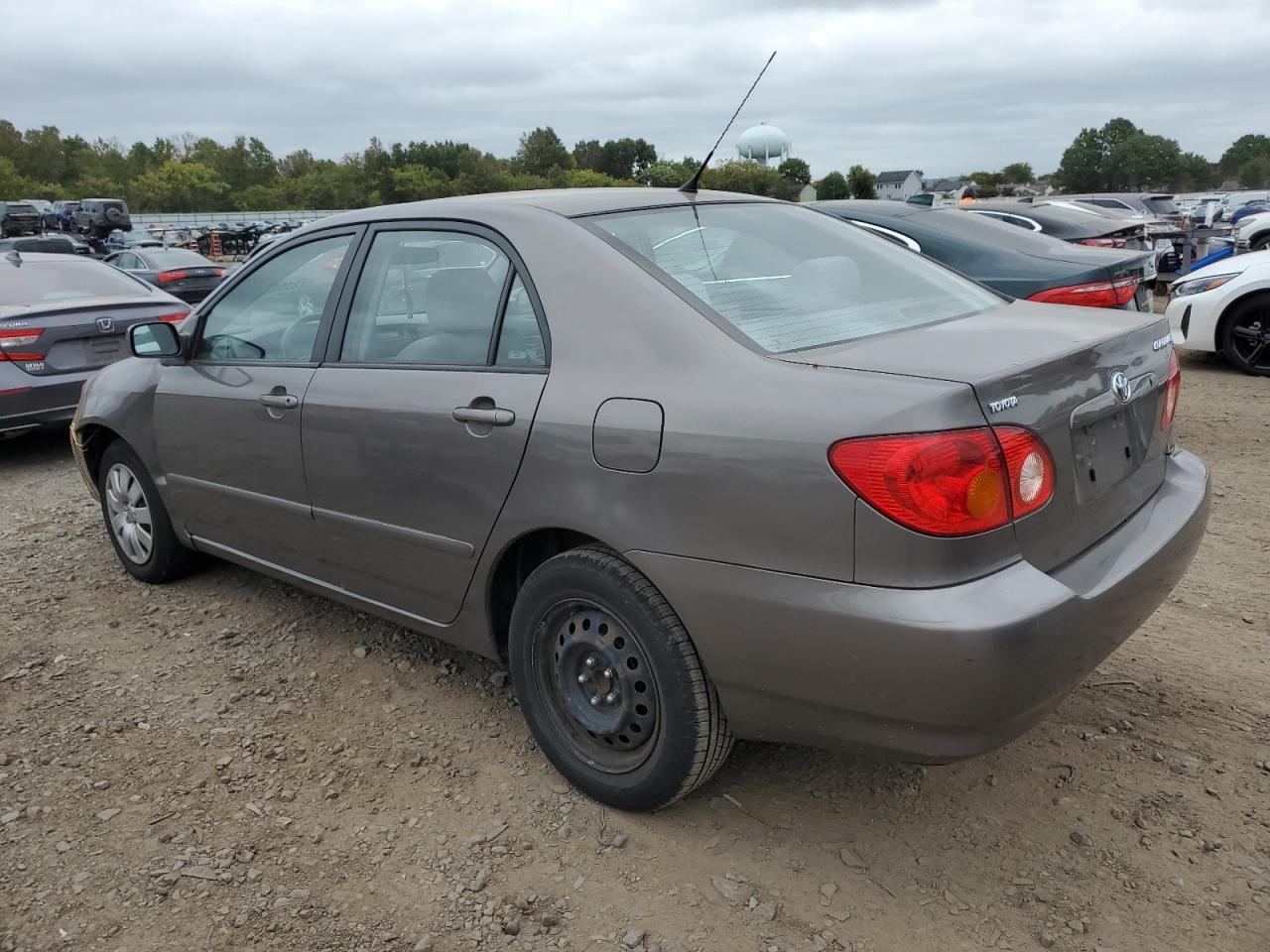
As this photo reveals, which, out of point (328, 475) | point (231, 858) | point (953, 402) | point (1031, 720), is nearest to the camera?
point (953, 402)

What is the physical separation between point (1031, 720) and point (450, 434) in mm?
1670

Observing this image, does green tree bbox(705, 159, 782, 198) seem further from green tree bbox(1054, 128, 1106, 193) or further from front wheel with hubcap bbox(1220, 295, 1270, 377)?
front wheel with hubcap bbox(1220, 295, 1270, 377)

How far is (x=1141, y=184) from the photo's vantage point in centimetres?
8775

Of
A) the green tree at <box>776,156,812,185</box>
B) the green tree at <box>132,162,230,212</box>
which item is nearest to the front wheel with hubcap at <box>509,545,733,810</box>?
the green tree at <box>776,156,812,185</box>

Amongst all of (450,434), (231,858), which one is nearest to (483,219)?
(450,434)

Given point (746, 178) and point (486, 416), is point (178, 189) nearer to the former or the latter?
point (746, 178)

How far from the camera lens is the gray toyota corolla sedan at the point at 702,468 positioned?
2086 millimetres

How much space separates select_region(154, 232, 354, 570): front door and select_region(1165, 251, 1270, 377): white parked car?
7238mm

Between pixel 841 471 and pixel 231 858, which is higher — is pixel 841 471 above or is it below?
above

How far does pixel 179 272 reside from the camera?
16.2 meters

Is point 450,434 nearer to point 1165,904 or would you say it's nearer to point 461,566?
point 461,566

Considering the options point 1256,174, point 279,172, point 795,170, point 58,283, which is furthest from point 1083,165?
point 58,283

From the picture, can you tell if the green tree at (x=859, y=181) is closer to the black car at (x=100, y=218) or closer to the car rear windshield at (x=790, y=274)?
the black car at (x=100, y=218)

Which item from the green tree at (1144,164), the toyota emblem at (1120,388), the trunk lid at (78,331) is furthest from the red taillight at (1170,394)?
the green tree at (1144,164)
